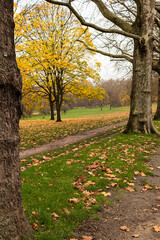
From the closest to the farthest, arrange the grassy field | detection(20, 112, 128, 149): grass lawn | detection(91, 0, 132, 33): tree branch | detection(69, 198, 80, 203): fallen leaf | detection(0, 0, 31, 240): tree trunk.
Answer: detection(0, 0, 31, 240): tree trunk → the grassy field → detection(69, 198, 80, 203): fallen leaf → detection(91, 0, 132, 33): tree branch → detection(20, 112, 128, 149): grass lawn

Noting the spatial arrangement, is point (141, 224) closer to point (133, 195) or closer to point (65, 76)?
point (133, 195)

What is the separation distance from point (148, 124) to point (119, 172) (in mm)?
5082

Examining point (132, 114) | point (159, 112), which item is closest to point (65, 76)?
point (159, 112)

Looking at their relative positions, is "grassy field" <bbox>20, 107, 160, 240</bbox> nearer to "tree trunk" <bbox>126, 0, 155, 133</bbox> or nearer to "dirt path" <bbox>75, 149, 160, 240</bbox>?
"dirt path" <bbox>75, 149, 160, 240</bbox>

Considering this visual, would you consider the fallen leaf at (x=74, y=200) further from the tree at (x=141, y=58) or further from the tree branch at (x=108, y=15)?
the tree branch at (x=108, y=15)

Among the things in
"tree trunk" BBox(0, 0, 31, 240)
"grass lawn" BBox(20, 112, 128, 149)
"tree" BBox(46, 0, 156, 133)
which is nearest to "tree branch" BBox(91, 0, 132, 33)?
"tree" BBox(46, 0, 156, 133)

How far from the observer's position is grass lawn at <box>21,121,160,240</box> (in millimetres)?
2954

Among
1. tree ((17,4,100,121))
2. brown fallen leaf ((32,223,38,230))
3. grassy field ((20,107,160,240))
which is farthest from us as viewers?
tree ((17,4,100,121))

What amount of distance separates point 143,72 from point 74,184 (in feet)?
22.8

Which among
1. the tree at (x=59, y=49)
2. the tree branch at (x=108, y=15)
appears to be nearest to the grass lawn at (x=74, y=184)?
the tree branch at (x=108, y=15)

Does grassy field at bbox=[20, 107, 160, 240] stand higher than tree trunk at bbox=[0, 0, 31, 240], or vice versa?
tree trunk at bbox=[0, 0, 31, 240]

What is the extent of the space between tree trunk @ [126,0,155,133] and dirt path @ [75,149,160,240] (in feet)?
17.0

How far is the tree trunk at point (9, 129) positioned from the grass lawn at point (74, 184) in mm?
647

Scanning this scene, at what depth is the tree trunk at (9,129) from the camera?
1.97 m
